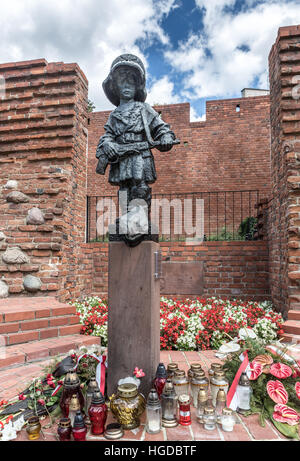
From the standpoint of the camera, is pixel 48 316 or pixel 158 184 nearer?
pixel 48 316

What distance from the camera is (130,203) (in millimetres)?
2645

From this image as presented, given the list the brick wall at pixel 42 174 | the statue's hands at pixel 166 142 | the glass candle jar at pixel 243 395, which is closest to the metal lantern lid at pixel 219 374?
the glass candle jar at pixel 243 395

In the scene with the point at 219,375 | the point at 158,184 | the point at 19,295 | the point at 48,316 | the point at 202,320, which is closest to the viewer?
the point at 219,375

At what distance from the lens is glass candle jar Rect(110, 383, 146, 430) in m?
1.96

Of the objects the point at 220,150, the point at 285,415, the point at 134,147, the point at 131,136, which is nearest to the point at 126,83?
the point at 131,136

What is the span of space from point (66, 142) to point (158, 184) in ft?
19.4

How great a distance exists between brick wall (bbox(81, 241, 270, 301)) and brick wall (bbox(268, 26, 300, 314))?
521 mm

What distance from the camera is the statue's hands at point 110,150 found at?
2.59 metres

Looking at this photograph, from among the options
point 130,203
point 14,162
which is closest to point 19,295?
point 14,162

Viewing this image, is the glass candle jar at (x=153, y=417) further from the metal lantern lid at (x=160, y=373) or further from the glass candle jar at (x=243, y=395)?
the glass candle jar at (x=243, y=395)

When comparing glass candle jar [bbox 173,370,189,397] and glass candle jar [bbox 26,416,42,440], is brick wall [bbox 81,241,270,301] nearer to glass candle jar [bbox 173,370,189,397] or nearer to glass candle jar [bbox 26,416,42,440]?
glass candle jar [bbox 173,370,189,397]

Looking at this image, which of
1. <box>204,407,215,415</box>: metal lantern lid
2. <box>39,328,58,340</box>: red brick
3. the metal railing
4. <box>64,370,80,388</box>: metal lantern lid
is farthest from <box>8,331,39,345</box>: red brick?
the metal railing

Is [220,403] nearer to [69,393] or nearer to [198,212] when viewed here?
[69,393]
